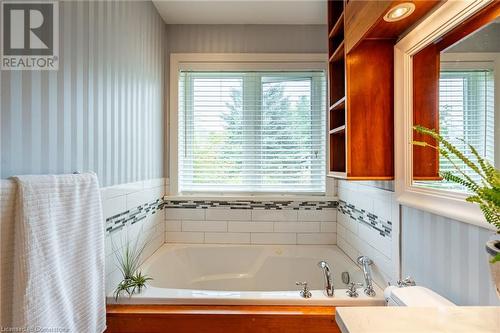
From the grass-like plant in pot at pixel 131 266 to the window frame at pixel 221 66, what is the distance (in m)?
0.65

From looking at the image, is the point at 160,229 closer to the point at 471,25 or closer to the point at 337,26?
the point at 337,26

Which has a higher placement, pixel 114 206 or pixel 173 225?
pixel 114 206

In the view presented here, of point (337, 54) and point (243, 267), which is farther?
point (243, 267)

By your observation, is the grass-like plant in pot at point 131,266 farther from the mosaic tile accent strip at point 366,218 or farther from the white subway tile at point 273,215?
the mosaic tile accent strip at point 366,218

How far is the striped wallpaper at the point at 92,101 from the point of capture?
0.97 meters

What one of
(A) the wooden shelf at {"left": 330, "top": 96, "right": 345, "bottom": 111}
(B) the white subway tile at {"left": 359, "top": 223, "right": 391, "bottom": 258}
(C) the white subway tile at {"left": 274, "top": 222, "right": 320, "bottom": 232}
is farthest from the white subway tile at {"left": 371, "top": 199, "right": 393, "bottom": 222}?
(C) the white subway tile at {"left": 274, "top": 222, "right": 320, "bottom": 232}

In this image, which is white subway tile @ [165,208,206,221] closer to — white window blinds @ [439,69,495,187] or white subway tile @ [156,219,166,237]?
white subway tile @ [156,219,166,237]

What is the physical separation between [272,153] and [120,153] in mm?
1265

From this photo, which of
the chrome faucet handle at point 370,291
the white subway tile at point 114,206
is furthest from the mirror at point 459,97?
the white subway tile at point 114,206

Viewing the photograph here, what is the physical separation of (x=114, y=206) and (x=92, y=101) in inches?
23.3

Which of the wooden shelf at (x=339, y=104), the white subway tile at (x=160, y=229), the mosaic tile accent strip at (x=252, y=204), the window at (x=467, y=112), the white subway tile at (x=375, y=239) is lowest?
the white subway tile at (x=160, y=229)

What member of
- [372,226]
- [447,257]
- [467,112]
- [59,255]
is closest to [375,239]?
[372,226]

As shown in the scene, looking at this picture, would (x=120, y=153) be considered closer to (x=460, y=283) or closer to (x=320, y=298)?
(x=320, y=298)

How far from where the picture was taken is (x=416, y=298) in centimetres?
104
